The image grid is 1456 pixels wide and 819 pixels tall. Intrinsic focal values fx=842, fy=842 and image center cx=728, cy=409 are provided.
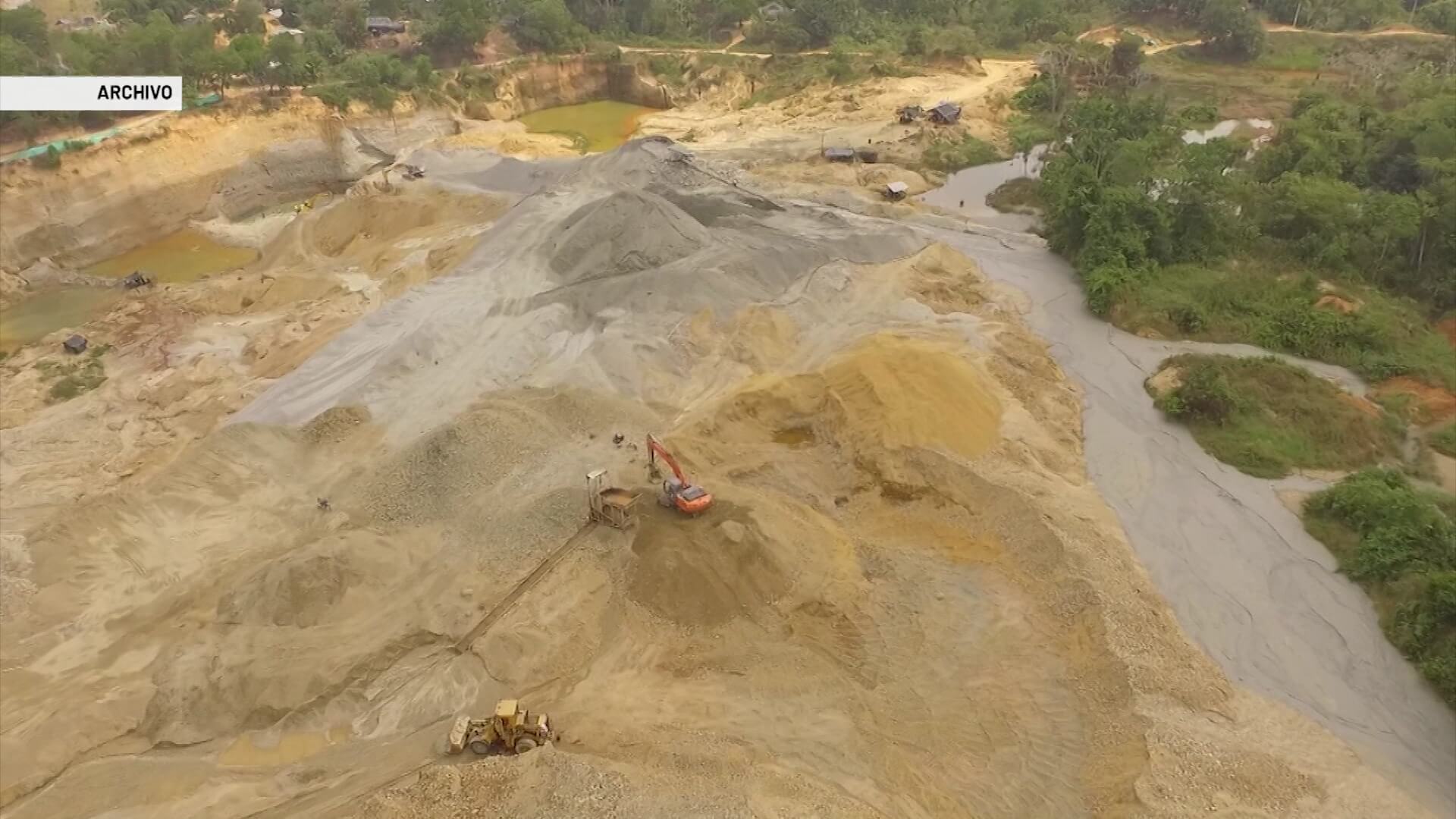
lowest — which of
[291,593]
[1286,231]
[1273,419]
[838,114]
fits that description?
[291,593]

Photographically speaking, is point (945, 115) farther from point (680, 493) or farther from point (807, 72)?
point (680, 493)

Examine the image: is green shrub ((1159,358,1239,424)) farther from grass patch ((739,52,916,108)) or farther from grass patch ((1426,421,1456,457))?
grass patch ((739,52,916,108))

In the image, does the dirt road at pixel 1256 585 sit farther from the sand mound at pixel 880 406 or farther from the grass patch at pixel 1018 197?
the grass patch at pixel 1018 197

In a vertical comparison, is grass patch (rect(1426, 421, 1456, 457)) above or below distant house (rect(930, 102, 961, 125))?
below

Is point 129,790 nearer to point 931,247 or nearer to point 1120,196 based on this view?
point 931,247

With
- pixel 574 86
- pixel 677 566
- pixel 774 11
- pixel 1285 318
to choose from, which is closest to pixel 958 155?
pixel 1285 318

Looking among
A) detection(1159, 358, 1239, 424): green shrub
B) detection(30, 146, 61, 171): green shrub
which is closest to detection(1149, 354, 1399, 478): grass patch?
detection(1159, 358, 1239, 424): green shrub

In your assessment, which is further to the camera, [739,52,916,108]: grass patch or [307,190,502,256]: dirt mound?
[739,52,916,108]: grass patch
